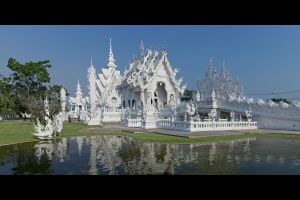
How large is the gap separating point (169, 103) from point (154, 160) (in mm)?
21898

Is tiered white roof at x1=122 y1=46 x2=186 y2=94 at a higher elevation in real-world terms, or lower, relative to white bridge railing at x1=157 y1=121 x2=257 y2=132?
higher

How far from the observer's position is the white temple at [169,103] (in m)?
19.8

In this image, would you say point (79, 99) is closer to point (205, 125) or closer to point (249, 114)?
point (249, 114)

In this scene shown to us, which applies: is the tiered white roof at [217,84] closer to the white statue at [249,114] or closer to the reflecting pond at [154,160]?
the white statue at [249,114]

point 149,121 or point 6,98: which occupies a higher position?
point 6,98

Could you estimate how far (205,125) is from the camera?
1741 cm

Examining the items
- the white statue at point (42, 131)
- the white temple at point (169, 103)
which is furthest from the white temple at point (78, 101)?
the white statue at point (42, 131)

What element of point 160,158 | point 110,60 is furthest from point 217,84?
point 160,158

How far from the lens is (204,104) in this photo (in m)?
26.8

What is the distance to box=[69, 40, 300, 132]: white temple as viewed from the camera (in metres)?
19.8

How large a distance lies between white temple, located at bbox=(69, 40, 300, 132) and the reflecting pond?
6.71 metres

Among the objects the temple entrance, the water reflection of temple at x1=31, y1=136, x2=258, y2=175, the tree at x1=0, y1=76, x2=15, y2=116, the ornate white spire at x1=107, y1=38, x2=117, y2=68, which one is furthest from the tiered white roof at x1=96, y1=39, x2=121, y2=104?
the water reflection of temple at x1=31, y1=136, x2=258, y2=175

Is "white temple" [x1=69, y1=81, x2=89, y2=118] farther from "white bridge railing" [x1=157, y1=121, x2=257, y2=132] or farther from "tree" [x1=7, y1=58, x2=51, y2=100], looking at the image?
"white bridge railing" [x1=157, y1=121, x2=257, y2=132]
